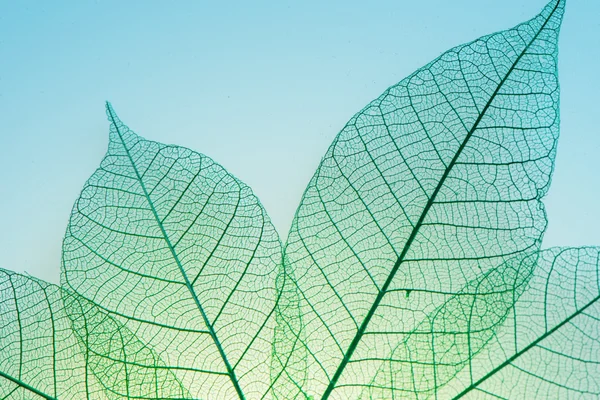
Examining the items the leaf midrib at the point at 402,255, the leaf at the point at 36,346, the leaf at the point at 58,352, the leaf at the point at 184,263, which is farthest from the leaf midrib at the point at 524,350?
the leaf at the point at 36,346

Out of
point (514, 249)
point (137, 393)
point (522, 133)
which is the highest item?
point (522, 133)

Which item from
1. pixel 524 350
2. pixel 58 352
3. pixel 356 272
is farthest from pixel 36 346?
pixel 524 350

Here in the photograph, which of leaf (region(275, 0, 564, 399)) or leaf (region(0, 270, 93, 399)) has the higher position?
leaf (region(275, 0, 564, 399))

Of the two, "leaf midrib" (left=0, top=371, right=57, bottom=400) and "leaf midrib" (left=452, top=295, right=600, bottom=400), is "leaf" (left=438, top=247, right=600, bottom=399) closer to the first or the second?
"leaf midrib" (left=452, top=295, right=600, bottom=400)

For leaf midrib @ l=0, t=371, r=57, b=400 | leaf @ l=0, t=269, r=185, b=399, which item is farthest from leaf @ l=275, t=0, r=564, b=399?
leaf midrib @ l=0, t=371, r=57, b=400

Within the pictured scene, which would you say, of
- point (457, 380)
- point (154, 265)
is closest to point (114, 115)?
point (154, 265)

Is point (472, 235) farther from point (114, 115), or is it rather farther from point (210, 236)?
point (114, 115)

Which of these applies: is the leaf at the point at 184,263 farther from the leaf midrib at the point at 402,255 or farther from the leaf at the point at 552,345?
the leaf at the point at 552,345
